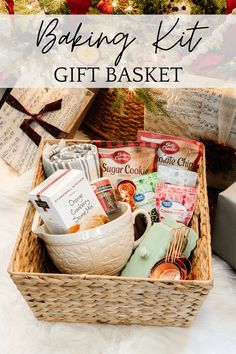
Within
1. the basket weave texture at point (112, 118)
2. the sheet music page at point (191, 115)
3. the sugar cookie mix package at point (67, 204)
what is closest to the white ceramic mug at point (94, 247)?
the sugar cookie mix package at point (67, 204)

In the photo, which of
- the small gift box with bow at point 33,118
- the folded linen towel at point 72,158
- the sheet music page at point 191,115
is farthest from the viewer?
the small gift box with bow at point 33,118

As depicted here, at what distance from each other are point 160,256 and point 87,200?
0.52ft

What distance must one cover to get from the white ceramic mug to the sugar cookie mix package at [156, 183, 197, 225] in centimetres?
13

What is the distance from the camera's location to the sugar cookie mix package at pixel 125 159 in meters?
0.94

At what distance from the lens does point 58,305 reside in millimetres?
741

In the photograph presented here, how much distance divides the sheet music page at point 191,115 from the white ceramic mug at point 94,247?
0.37m

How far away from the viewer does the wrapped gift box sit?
86cm

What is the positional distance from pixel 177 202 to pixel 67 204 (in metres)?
0.25

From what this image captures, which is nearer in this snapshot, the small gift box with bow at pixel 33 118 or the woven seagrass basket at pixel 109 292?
the woven seagrass basket at pixel 109 292

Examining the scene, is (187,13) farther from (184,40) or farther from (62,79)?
(62,79)

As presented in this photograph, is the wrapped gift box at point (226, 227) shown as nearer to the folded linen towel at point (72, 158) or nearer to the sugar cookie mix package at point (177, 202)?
the sugar cookie mix package at point (177, 202)

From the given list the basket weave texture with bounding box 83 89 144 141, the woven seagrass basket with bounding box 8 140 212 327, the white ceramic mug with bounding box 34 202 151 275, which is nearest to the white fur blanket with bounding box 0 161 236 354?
the woven seagrass basket with bounding box 8 140 212 327

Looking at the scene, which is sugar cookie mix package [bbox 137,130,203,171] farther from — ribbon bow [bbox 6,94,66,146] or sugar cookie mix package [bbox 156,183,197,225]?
ribbon bow [bbox 6,94,66,146]

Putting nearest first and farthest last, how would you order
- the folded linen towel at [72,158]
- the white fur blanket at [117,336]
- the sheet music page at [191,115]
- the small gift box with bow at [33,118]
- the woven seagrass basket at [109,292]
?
the woven seagrass basket at [109,292]
the white fur blanket at [117,336]
the folded linen towel at [72,158]
the sheet music page at [191,115]
the small gift box with bow at [33,118]
